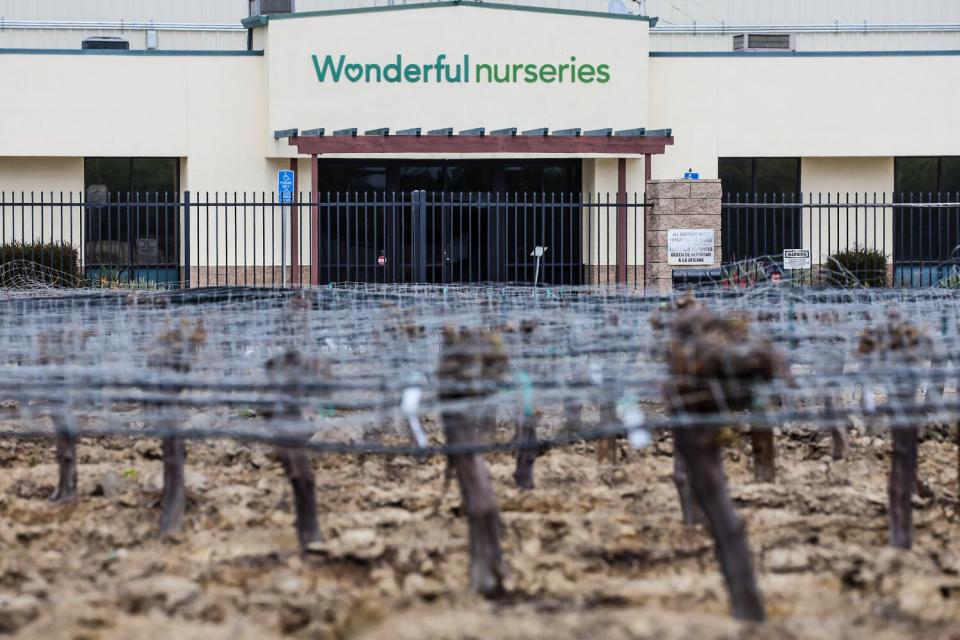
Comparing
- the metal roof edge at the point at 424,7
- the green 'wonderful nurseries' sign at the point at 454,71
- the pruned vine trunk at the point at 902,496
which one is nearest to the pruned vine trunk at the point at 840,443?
the pruned vine trunk at the point at 902,496

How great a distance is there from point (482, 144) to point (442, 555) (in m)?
18.6

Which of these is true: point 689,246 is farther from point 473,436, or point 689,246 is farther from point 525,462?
point 473,436

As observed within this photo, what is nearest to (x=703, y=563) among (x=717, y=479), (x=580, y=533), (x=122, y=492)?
(x=580, y=533)

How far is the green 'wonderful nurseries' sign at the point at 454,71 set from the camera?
27.3 m

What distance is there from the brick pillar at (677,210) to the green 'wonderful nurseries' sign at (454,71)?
5.60 metres

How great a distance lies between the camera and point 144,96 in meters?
27.6

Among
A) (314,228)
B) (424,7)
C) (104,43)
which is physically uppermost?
(424,7)

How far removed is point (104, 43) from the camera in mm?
29359

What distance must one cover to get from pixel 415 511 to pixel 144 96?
65.5ft

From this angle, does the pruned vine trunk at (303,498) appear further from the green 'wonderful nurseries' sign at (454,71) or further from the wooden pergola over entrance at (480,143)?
the green 'wonderful nurseries' sign at (454,71)

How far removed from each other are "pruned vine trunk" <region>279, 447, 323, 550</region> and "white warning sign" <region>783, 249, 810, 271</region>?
53.3 feet

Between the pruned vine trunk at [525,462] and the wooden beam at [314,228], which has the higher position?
the wooden beam at [314,228]

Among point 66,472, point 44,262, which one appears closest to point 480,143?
Answer: point 44,262

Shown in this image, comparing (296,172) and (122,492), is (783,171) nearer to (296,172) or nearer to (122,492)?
(296,172)
